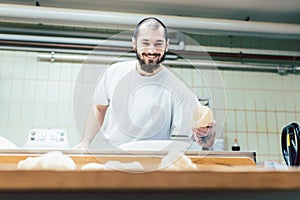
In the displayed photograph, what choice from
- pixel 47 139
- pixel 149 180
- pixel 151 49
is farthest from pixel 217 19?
pixel 149 180

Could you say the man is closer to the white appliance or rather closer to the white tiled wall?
the white appliance

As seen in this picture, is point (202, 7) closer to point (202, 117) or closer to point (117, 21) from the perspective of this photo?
point (117, 21)

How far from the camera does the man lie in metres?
0.76

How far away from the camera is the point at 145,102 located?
2.96 ft

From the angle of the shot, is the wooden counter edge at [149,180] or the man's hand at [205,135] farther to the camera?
the man's hand at [205,135]

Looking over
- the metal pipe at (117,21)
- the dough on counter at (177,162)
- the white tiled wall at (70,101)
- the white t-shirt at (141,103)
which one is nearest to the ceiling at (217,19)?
the metal pipe at (117,21)

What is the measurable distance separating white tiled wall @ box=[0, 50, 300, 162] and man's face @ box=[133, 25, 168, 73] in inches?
87.8

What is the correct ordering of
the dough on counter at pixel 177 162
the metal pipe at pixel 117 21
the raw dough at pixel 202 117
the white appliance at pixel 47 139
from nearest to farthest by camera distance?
1. the dough on counter at pixel 177 162
2. the raw dough at pixel 202 117
3. the white appliance at pixel 47 139
4. the metal pipe at pixel 117 21

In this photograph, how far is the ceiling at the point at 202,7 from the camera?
305 centimetres

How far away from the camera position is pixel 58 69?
3164 mm

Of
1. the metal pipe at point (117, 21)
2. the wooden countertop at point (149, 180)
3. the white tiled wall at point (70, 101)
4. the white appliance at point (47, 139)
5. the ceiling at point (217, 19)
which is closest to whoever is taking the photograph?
the wooden countertop at point (149, 180)

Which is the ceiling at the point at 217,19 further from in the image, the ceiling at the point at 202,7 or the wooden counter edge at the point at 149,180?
the wooden counter edge at the point at 149,180

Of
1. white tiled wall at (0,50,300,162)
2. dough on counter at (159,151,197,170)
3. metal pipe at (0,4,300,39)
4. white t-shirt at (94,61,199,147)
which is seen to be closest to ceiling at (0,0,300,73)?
metal pipe at (0,4,300,39)

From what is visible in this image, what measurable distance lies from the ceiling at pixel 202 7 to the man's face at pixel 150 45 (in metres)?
2.35
